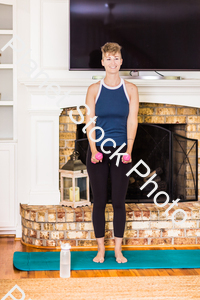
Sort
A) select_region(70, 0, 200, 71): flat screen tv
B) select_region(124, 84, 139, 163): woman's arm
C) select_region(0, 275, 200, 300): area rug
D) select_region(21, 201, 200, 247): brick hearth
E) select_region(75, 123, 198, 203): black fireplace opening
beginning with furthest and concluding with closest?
1. select_region(75, 123, 198, 203): black fireplace opening
2. select_region(70, 0, 200, 71): flat screen tv
3. select_region(21, 201, 200, 247): brick hearth
4. select_region(124, 84, 139, 163): woman's arm
5. select_region(0, 275, 200, 300): area rug

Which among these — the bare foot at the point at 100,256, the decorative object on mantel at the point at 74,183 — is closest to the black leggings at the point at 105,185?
the bare foot at the point at 100,256

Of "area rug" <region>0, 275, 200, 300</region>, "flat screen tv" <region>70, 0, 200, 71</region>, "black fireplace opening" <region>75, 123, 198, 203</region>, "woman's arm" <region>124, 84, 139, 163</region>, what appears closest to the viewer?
"area rug" <region>0, 275, 200, 300</region>

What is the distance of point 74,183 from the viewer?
287cm

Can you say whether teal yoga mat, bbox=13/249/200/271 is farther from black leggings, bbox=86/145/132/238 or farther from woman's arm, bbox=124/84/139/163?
woman's arm, bbox=124/84/139/163

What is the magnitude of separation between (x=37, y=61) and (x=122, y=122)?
978 mm

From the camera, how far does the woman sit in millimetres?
2369

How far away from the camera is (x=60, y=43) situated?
117 inches

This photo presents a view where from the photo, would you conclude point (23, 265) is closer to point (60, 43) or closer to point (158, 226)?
point (158, 226)

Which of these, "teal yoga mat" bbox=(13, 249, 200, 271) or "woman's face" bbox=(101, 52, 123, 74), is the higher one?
"woman's face" bbox=(101, 52, 123, 74)

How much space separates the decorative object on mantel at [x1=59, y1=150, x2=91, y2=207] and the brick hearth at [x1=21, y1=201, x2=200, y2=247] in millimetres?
72

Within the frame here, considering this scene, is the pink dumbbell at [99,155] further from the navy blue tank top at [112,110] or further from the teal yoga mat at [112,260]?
the teal yoga mat at [112,260]

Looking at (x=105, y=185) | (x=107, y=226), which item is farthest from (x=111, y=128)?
(x=107, y=226)

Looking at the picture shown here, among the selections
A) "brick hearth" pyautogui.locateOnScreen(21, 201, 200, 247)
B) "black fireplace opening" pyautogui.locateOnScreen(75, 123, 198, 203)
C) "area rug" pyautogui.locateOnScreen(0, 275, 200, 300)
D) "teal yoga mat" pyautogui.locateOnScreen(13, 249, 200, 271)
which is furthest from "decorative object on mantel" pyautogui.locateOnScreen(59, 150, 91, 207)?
"area rug" pyautogui.locateOnScreen(0, 275, 200, 300)

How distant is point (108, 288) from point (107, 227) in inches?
27.1
